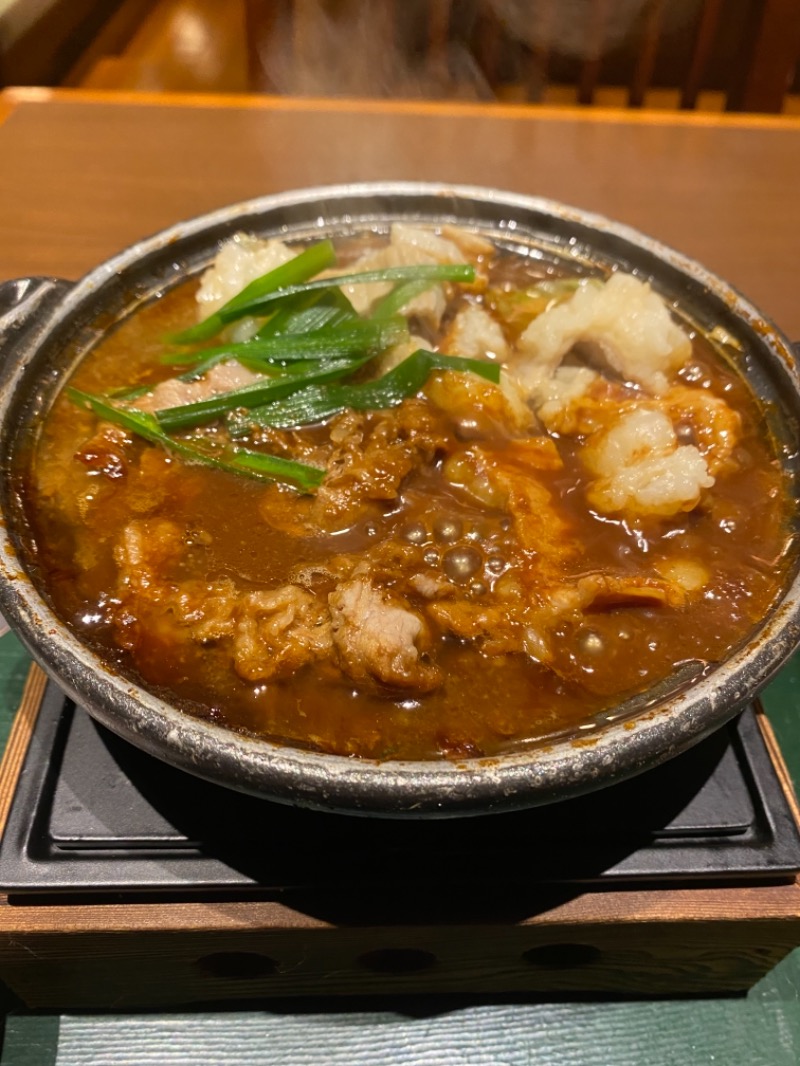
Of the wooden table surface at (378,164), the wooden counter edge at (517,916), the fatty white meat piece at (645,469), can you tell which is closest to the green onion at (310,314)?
the fatty white meat piece at (645,469)

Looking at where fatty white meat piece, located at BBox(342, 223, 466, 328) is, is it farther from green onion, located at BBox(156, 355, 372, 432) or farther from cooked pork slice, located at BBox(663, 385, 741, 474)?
cooked pork slice, located at BBox(663, 385, 741, 474)

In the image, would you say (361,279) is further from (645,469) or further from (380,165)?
(380,165)

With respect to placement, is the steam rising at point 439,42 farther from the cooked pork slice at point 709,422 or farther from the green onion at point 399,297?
the cooked pork slice at point 709,422

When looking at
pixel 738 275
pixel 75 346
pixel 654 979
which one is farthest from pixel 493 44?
pixel 654 979

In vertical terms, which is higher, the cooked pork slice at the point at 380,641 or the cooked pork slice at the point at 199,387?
the cooked pork slice at the point at 199,387

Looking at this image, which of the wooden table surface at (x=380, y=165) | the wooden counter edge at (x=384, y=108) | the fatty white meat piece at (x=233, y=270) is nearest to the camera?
the fatty white meat piece at (x=233, y=270)

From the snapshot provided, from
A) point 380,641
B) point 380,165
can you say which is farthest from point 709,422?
point 380,165
